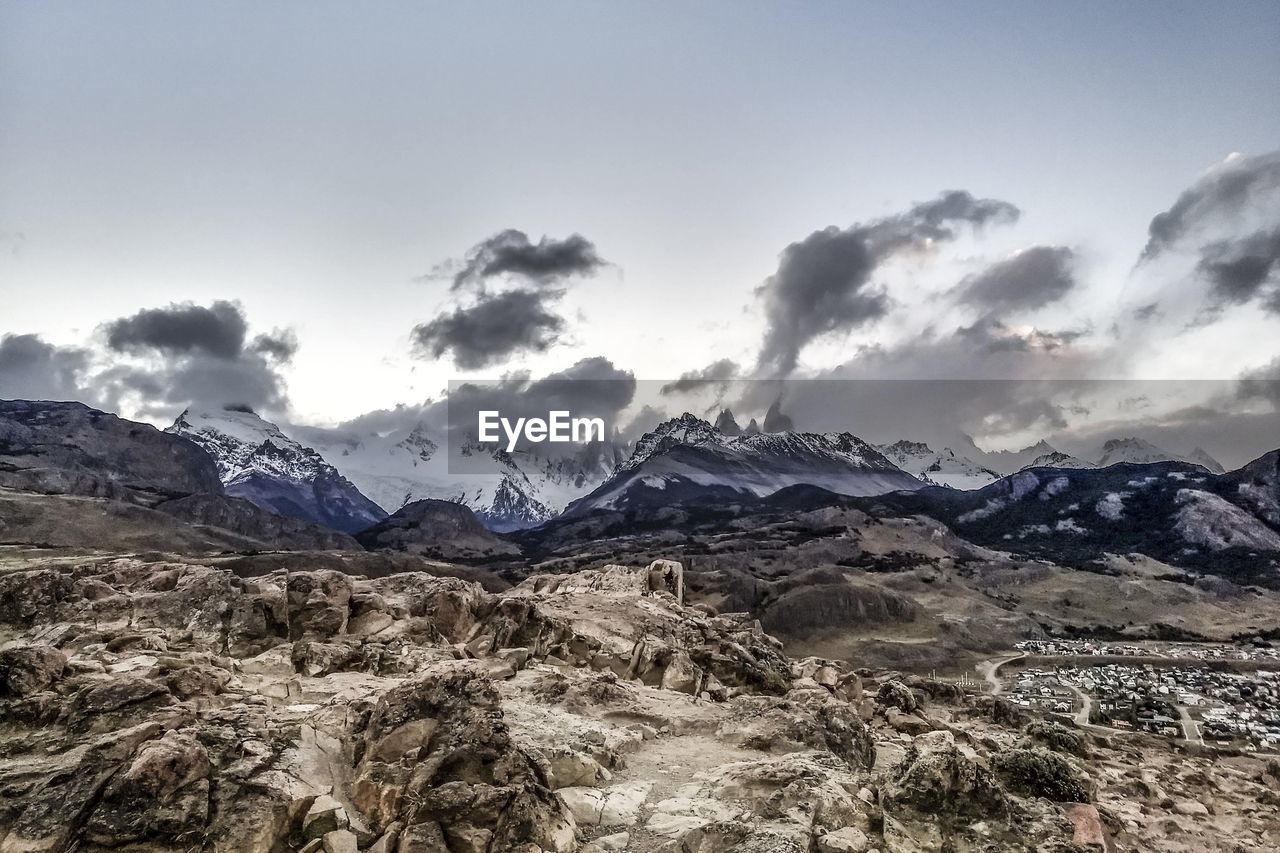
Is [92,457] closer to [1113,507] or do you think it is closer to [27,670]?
[27,670]

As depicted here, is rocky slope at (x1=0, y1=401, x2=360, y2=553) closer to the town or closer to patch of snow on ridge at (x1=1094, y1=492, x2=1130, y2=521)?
the town

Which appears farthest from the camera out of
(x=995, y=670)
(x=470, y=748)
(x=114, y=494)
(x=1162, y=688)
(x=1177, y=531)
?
(x=1177, y=531)

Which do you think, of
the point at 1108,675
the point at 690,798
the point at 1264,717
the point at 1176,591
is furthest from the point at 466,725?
the point at 1176,591

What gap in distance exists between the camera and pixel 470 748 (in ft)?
49.5

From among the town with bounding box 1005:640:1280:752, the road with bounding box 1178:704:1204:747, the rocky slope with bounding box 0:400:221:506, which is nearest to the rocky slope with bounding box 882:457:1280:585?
the town with bounding box 1005:640:1280:752

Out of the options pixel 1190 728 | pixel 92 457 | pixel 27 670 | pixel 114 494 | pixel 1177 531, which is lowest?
pixel 1190 728

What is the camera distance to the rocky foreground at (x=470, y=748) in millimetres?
13164

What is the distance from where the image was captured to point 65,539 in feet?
310

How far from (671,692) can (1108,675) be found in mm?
67499

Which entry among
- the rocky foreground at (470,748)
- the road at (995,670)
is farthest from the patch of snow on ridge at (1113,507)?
the rocky foreground at (470,748)

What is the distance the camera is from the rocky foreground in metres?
13.2

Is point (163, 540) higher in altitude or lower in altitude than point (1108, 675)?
higher

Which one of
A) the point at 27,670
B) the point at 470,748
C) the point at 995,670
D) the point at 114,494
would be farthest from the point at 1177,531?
the point at 114,494

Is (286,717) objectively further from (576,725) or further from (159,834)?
(576,725)
